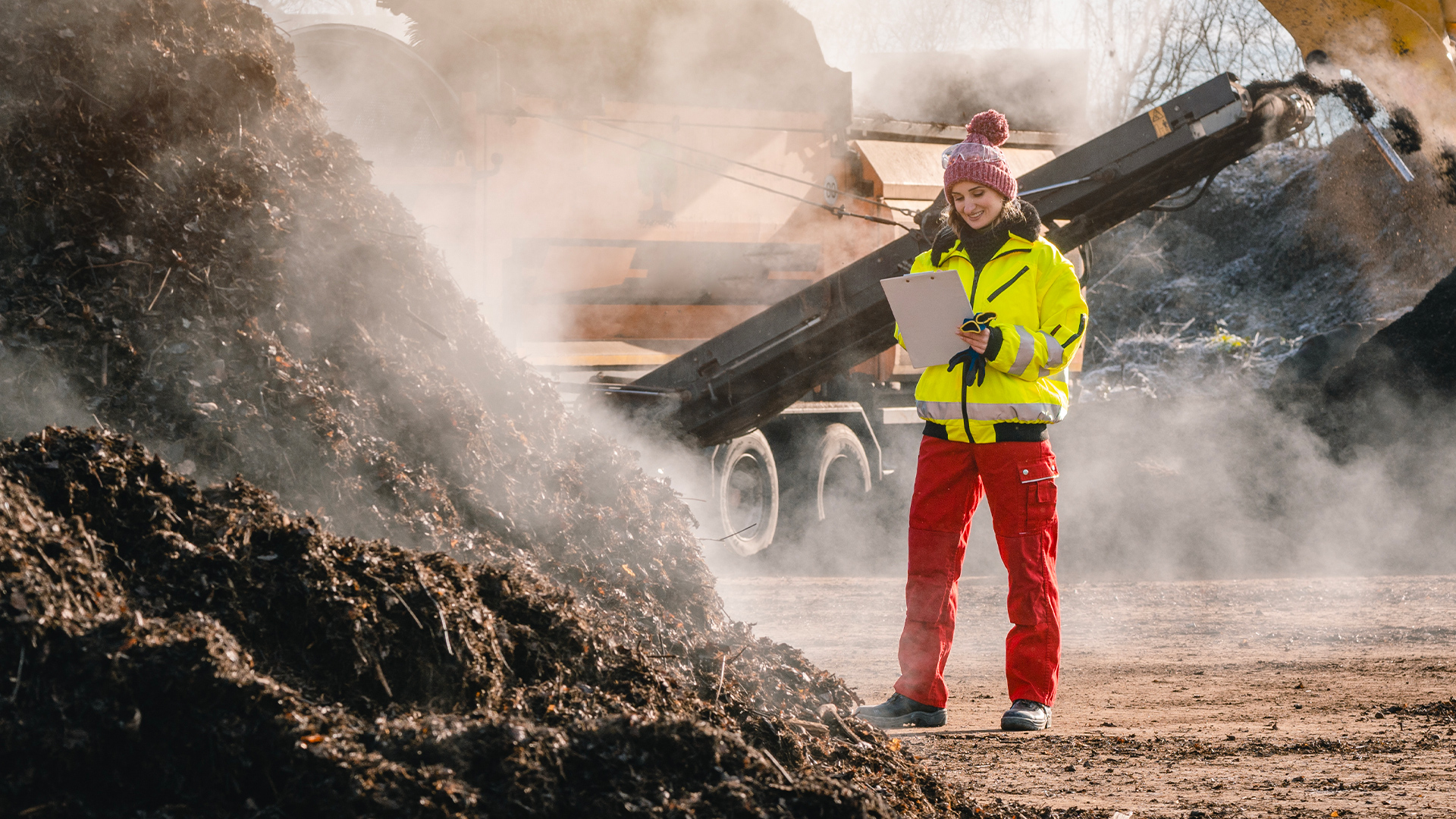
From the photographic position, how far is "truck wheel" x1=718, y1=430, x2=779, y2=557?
23.5ft

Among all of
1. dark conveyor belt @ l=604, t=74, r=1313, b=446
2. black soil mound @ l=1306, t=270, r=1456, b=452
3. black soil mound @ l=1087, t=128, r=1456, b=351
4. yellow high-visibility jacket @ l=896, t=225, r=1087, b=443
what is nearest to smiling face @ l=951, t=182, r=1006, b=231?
yellow high-visibility jacket @ l=896, t=225, r=1087, b=443

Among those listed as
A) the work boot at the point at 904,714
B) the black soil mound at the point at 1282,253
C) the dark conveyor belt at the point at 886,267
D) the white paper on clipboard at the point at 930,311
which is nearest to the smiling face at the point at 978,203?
the white paper on clipboard at the point at 930,311

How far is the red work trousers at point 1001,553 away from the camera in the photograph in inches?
128

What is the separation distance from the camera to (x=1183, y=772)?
2781 millimetres

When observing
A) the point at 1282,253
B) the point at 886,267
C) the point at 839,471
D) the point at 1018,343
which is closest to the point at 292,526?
the point at 1018,343

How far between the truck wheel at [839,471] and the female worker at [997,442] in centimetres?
434

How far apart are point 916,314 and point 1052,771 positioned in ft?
4.60

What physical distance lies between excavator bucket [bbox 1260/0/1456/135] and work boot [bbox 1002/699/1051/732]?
4.10 meters

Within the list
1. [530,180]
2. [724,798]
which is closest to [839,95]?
[530,180]

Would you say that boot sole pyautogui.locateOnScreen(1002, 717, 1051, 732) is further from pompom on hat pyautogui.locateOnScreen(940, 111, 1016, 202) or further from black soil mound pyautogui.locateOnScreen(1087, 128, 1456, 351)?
black soil mound pyautogui.locateOnScreen(1087, 128, 1456, 351)

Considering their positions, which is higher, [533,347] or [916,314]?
[533,347]

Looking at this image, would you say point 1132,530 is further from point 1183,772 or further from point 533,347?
point 1183,772

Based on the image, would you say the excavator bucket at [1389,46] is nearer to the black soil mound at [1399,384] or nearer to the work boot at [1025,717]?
the work boot at [1025,717]

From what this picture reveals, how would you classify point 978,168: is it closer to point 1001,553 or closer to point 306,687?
point 1001,553
